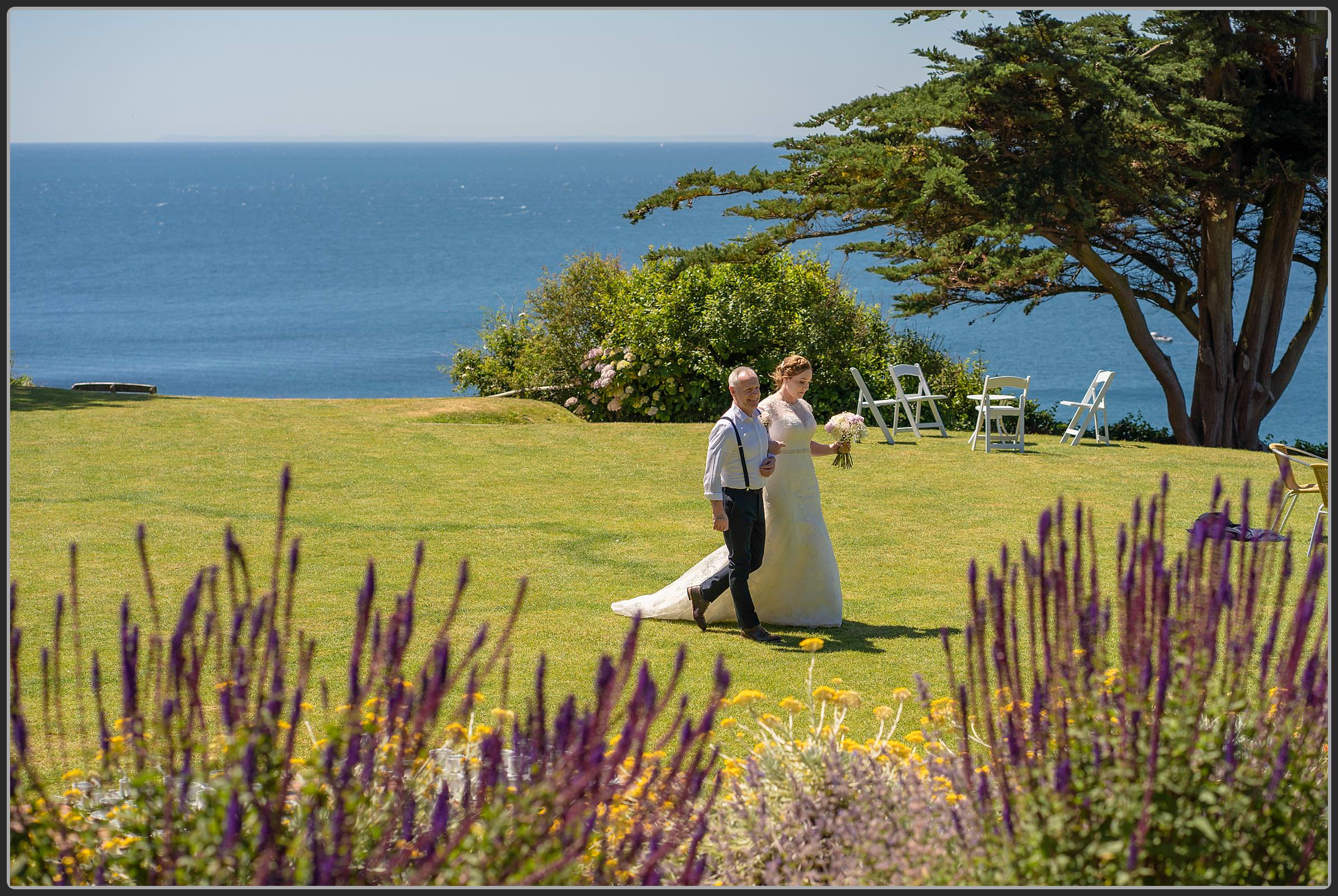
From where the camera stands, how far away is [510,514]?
→ 11.9 m

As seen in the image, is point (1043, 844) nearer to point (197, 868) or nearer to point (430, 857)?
point (430, 857)

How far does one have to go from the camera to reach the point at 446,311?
93.6 meters

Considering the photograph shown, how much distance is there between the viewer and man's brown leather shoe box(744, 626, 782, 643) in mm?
7855

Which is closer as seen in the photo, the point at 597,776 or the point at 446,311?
the point at 597,776

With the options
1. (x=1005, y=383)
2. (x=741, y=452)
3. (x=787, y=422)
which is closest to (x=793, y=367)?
(x=787, y=422)

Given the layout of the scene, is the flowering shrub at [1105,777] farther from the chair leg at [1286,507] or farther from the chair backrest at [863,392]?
the chair backrest at [863,392]

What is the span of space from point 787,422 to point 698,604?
138 cm

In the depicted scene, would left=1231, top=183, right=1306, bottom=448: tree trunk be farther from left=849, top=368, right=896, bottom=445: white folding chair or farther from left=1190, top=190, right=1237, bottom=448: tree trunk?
left=849, top=368, right=896, bottom=445: white folding chair

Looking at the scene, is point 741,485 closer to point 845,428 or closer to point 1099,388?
point 845,428

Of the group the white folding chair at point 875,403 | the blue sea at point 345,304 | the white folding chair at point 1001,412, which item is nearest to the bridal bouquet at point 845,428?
the white folding chair at point 1001,412

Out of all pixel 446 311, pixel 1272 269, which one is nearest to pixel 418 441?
pixel 1272 269

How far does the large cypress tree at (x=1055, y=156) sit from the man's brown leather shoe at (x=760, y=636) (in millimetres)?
10150

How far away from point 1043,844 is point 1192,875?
38 centimetres

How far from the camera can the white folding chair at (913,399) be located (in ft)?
57.3
